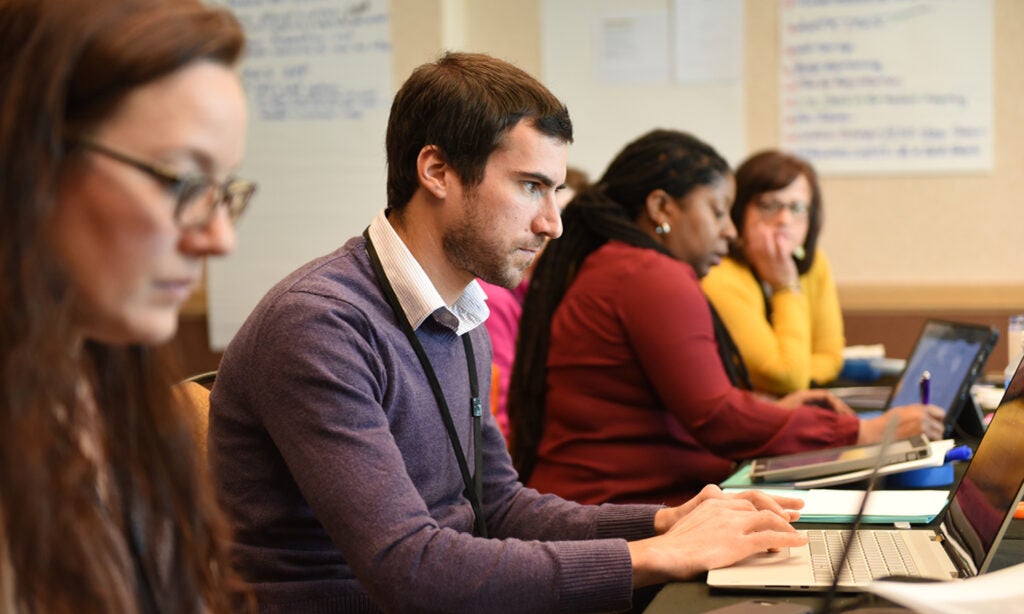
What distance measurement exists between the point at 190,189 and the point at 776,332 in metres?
2.49

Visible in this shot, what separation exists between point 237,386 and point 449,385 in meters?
0.29

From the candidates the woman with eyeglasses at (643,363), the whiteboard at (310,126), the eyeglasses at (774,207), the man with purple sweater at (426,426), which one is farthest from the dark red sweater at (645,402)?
the whiteboard at (310,126)

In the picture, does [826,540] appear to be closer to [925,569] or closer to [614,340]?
[925,569]

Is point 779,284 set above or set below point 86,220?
below


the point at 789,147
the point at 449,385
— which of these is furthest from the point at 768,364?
the point at 449,385

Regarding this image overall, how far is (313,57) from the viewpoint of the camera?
3.89m

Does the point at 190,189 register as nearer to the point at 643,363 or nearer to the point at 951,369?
the point at 643,363

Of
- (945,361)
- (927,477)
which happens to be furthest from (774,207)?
(927,477)

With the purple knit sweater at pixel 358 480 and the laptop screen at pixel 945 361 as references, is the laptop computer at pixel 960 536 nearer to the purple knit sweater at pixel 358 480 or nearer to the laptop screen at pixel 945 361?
the purple knit sweater at pixel 358 480

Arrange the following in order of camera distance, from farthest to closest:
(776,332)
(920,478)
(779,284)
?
(779,284)
(776,332)
(920,478)

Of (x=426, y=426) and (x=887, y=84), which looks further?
(x=887, y=84)

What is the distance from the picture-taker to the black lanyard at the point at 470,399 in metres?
1.40

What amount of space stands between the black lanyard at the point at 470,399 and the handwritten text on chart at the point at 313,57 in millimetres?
2470

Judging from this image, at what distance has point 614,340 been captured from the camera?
84.9 inches
